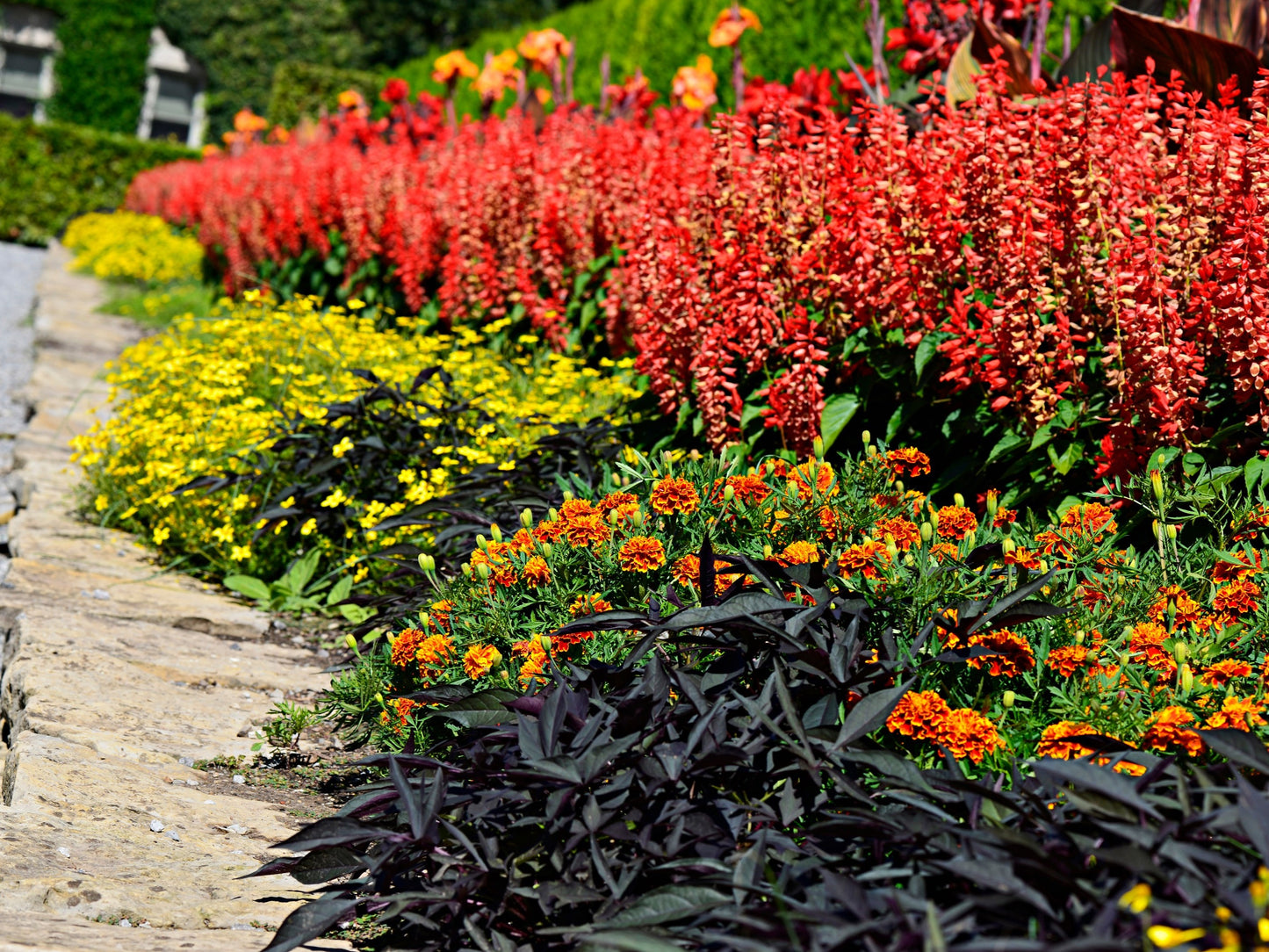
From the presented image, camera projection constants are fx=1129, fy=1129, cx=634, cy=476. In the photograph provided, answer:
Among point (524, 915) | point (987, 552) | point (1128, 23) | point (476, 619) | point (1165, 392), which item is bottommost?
point (524, 915)

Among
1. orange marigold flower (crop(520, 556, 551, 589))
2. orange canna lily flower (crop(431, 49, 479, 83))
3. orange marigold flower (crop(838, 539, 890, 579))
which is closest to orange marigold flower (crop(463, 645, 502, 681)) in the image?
orange marigold flower (crop(520, 556, 551, 589))

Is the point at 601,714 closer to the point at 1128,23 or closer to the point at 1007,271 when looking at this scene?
the point at 1007,271

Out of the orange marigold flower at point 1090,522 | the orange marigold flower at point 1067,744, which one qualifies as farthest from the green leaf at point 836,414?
the orange marigold flower at point 1067,744

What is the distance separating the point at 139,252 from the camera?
41.0 ft

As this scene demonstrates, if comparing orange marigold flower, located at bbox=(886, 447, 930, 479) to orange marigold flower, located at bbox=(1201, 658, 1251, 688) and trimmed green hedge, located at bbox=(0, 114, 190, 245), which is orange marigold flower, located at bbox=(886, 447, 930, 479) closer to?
orange marigold flower, located at bbox=(1201, 658, 1251, 688)

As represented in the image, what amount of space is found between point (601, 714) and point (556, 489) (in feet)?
5.58

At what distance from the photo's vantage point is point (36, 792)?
2.32 metres

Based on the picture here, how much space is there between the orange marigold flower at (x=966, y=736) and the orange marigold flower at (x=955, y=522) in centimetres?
59

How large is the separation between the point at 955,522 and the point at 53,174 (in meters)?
19.9

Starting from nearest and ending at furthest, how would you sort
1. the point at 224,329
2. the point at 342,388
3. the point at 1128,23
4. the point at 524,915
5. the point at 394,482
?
the point at 524,915 → the point at 1128,23 → the point at 394,482 → the point at 342,388 → the point at 224,329

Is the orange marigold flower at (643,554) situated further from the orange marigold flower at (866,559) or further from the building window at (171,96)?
the building window at (171,96)

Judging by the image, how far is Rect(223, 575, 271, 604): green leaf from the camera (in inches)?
156

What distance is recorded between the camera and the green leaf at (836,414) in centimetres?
320

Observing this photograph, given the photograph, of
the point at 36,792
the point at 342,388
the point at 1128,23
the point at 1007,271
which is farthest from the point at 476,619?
the point at 1128,23
